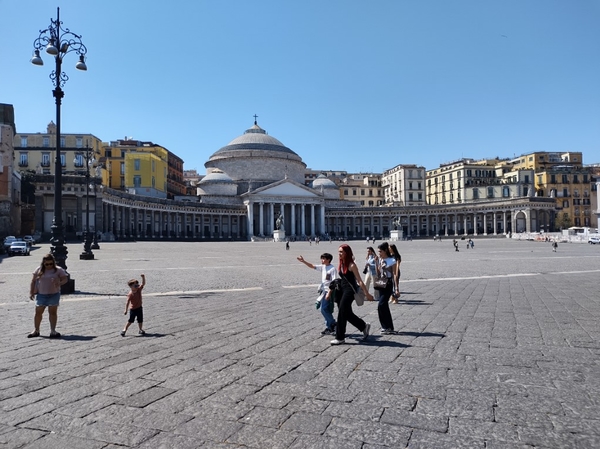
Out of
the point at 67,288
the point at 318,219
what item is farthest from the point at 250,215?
the point at 67,288

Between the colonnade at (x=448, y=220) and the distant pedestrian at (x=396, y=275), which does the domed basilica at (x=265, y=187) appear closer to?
the colonnade at (x=448, y=220)

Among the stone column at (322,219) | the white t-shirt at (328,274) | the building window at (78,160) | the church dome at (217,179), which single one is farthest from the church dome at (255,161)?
the white t-shirt at (328,274)

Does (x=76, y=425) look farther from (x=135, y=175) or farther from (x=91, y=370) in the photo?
(x=135, y=175)

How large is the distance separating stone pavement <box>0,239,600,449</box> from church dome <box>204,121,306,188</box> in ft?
296

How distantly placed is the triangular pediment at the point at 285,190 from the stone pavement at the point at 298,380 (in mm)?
80922

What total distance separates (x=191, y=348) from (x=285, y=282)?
8731 mm

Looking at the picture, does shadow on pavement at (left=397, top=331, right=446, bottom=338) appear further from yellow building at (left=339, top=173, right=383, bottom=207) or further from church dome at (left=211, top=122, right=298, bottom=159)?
yellow building at (left=339, top=173, right=383, bottom=207)

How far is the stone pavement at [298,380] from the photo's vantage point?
3.92 metres

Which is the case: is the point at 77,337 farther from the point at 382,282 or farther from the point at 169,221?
the point at 169,221

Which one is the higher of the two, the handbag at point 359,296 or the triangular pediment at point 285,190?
the triangular pediment at point 285,190

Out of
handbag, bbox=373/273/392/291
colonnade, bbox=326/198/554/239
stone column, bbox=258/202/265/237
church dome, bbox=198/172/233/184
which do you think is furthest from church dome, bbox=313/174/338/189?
handbag, bbox=373/273/392/291

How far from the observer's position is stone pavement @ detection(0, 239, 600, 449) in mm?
3918

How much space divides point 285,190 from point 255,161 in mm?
12074

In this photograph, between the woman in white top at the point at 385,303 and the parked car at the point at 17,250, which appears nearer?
the woman in white top at the point at 385,303
